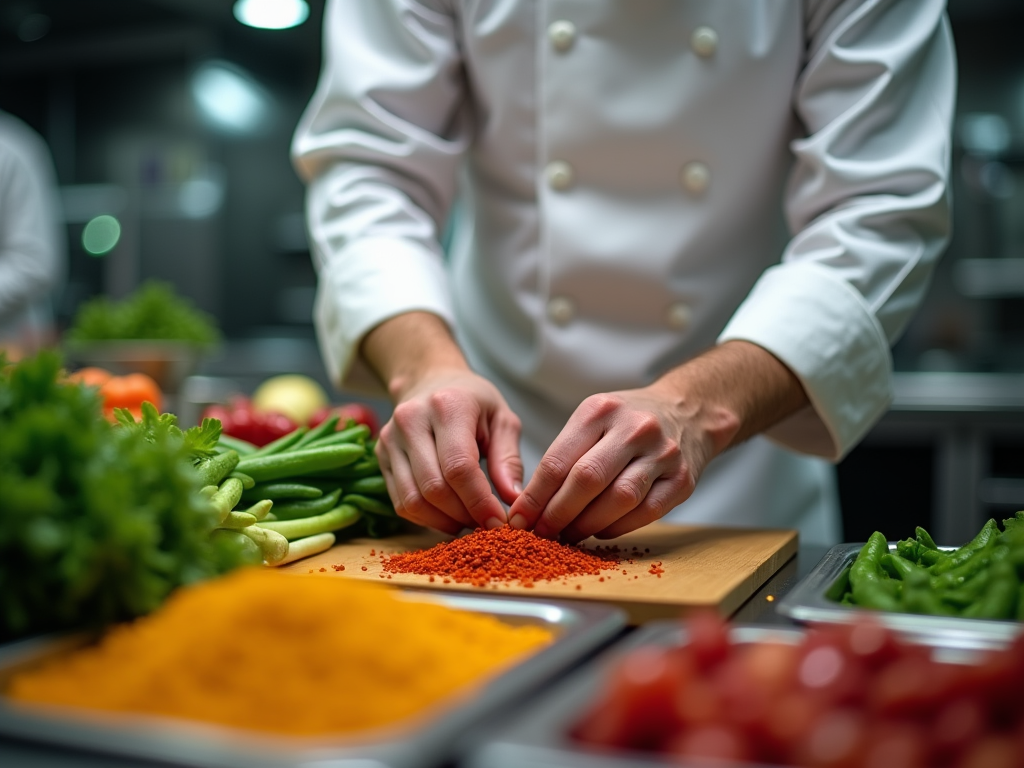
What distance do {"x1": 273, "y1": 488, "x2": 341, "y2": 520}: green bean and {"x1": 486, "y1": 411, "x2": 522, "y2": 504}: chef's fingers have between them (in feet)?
0.74

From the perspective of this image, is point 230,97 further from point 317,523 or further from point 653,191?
point 317,523

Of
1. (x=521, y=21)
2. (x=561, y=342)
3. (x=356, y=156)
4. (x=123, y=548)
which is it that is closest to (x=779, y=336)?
(x=561, y=342)

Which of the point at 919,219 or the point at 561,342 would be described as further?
the point at 561,342

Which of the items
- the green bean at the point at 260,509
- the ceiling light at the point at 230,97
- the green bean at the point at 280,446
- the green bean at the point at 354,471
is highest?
the ceiling light at the point at 230,97

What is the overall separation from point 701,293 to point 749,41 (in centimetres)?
40

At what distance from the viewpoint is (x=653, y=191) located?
1694mm

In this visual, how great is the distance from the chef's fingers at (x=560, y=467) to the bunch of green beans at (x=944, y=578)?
1.00 ft

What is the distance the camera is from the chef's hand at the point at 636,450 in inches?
48.3

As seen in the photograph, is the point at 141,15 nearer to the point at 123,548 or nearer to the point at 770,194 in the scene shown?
the point at 770,194

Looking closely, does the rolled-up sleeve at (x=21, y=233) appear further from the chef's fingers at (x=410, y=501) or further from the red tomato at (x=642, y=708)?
the red tomato at (x=642, y=708)

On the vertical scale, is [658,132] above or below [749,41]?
below

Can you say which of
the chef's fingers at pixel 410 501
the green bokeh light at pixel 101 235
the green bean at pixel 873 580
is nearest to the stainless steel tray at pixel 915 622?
the green bean at pixel 873 580

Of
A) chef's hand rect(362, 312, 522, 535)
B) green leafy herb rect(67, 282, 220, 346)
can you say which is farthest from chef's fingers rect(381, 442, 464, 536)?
green leafy herb rect(67, 282, 220, 346)

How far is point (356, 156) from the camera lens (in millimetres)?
1794
